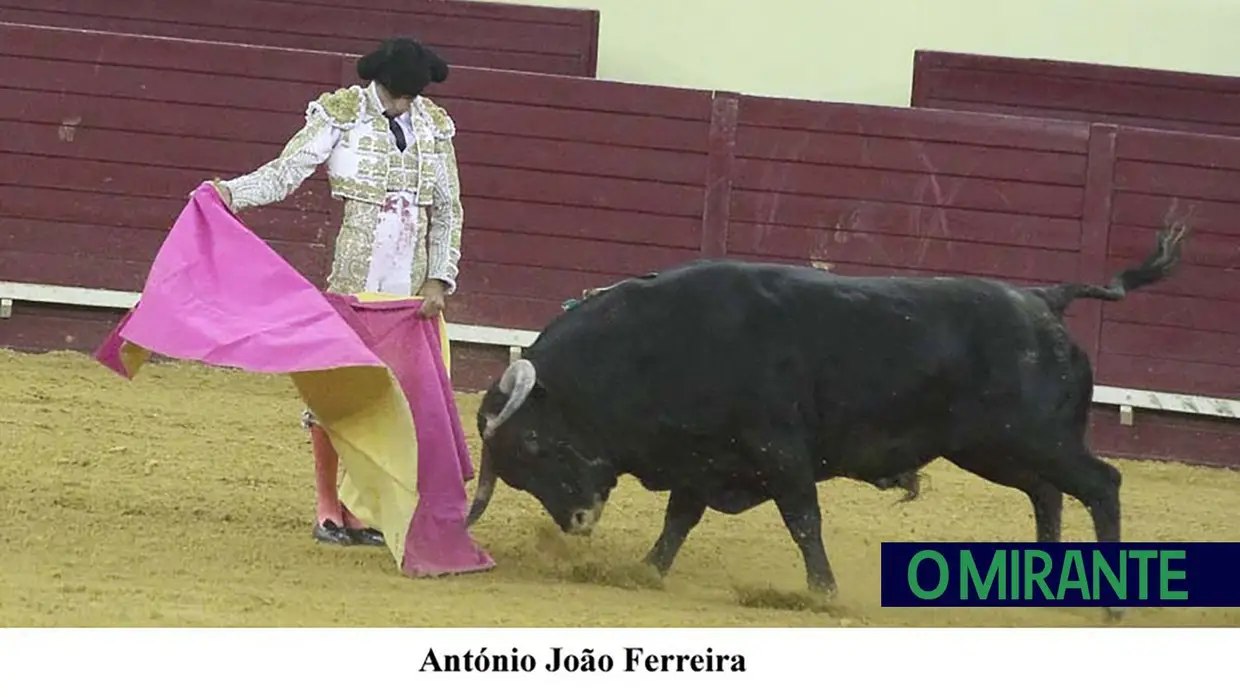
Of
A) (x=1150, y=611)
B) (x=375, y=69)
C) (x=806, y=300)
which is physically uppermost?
(x=375, y=69)

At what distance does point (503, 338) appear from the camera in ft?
25.1

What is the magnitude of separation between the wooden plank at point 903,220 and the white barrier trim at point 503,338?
0.63 m

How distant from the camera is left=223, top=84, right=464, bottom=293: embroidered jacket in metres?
4.48

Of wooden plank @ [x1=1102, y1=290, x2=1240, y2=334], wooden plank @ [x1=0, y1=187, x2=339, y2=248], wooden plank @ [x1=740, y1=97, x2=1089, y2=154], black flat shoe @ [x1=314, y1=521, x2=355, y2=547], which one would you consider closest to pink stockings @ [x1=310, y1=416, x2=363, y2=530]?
black flat shoe @ [x1=314, y1=521, x2=355, y2=547]

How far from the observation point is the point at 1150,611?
15.1ft

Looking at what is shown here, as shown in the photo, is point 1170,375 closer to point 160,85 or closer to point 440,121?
point 440,121

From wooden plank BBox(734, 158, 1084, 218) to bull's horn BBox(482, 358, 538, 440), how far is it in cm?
349

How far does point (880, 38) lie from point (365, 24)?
2.43m

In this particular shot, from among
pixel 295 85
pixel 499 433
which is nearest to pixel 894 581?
pixel 499 433

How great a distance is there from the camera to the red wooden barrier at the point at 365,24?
31.0 ft

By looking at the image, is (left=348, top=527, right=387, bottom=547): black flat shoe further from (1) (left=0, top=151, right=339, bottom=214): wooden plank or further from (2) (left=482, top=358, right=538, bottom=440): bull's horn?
(1) (left=0, top=151, right=339, bottom=214): wooden plank

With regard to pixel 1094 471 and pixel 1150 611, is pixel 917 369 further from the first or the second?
pixel 1150 611

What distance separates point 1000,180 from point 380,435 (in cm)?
390

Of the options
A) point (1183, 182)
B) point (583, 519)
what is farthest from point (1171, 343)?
point (583, 519)
